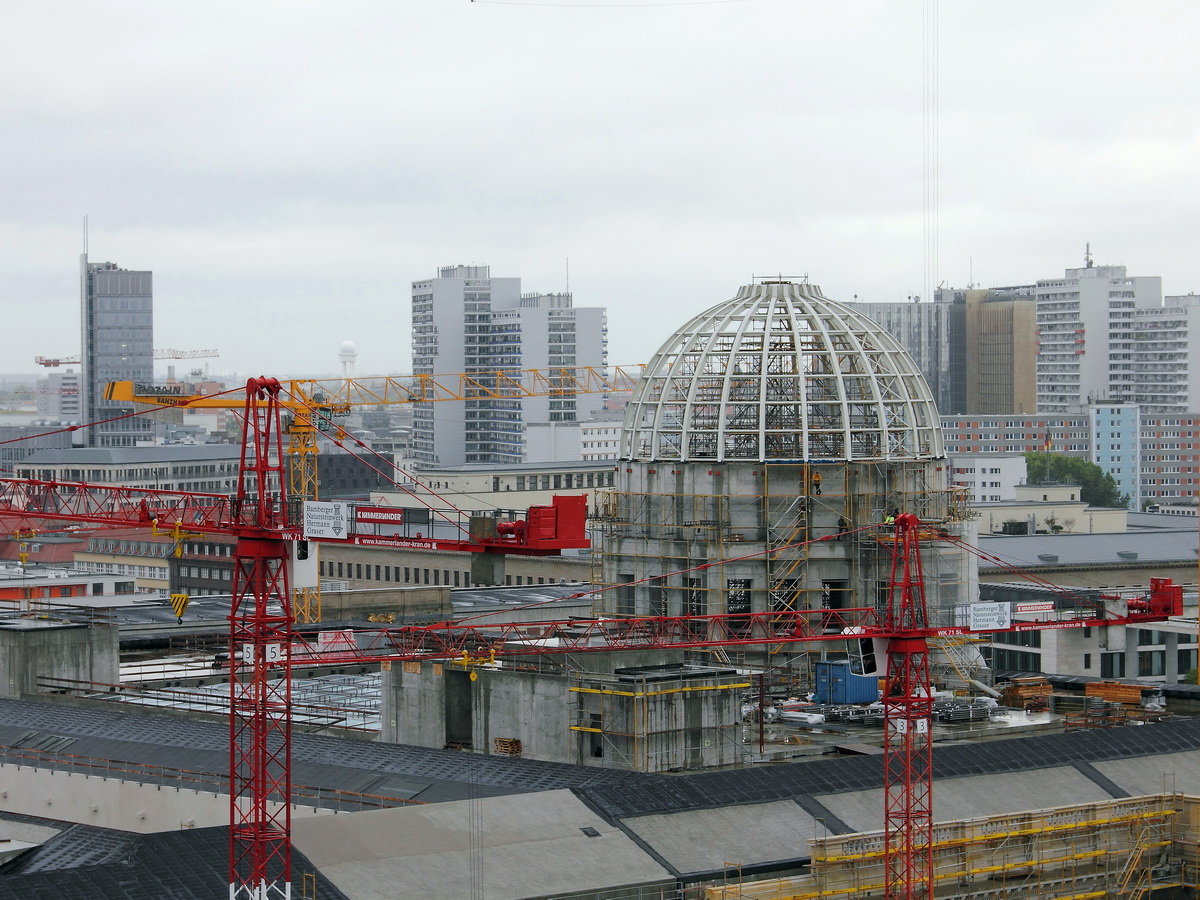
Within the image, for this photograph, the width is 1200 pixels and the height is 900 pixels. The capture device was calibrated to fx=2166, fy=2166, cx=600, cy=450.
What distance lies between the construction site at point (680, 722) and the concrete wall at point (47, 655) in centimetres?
14

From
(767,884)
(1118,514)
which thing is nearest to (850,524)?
A: (767,884)

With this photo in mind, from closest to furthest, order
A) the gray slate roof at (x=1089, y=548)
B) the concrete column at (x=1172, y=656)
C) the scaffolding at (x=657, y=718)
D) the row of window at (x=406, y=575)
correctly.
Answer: the scaffolding at (x=657, y=718) → the concrete column at (x=1172, y=656) → the gray slate roof at (x=1089, y=548) → the row of window at (x=406, y=575)

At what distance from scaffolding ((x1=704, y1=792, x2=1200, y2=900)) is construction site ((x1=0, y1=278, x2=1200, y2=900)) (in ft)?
0.35

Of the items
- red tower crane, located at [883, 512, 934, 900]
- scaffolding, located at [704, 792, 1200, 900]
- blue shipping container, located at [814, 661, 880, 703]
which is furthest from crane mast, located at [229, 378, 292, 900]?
blue shipping container, located at [814, 661, 880, 703]

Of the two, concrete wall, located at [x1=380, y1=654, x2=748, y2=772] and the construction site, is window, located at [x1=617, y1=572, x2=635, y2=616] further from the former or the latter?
concrete wall, located at [x1=380, y1=654, x2=748, y2=772]

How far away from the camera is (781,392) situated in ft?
308

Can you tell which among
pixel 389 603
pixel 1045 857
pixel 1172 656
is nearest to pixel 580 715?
pixel 1045 857

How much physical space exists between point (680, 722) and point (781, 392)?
21.1 m

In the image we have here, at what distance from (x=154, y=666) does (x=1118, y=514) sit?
110294 mm

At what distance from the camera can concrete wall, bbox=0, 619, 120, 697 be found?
318ft

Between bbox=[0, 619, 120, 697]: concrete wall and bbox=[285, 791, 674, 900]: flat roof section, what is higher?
bbox=[0, 619, 120, 697]: concrete wall

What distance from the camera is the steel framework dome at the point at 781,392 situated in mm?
92688

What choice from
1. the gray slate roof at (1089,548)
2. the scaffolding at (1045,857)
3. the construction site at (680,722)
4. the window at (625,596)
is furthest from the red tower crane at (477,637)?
the gray slate roof at (1089,548)

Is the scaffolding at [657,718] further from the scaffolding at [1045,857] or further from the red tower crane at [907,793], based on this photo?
the scaffolding at [1045,857]
